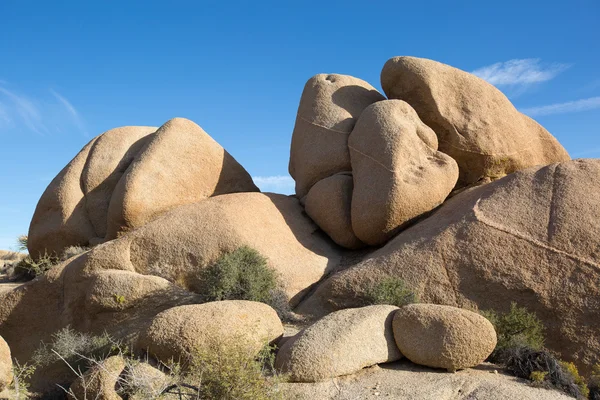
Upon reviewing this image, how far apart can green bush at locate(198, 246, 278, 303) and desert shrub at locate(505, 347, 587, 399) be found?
4.25m

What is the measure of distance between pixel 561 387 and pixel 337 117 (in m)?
7.86

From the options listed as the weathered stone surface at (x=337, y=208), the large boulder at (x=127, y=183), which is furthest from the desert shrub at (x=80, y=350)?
the weathered stone surface at (x=337, y=208)

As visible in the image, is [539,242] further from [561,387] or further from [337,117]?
[337,117]

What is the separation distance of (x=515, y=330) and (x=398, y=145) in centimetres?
462

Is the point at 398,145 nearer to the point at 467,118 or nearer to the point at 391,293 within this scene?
the point at 467,118

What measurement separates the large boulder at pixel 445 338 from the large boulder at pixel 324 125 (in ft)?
19.3

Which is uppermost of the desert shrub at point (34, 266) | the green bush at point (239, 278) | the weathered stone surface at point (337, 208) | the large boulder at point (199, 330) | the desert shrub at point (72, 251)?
the weathered stone surface at point (337, 208)

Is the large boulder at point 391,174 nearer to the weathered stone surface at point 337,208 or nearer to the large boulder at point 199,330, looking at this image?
the weathered stone surface at point 337,208

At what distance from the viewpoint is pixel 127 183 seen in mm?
12734

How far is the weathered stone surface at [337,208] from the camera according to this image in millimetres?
12711

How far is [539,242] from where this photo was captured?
385 inches

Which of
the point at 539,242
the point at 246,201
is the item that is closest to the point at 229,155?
the point at 246,201

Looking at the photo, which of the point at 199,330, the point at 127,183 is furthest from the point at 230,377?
the point at 127,183

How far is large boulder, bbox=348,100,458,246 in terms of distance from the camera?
39.1 feet
